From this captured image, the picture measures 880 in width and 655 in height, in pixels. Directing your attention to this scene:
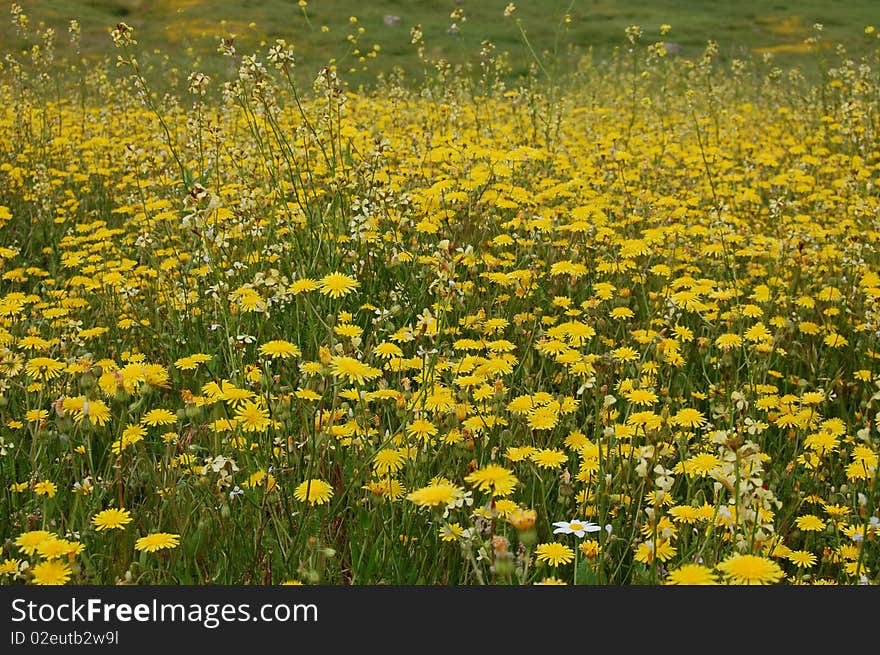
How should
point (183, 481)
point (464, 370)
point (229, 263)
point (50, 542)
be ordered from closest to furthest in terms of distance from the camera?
point (50, 542) < point (183, 481) < point (464, 370) < point (229, 263)

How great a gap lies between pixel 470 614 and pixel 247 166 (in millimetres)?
4321

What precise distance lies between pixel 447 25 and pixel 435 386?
32.2m

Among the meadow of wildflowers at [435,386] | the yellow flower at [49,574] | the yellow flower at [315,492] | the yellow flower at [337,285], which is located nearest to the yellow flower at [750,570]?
the meadow of wildflowers at [435,386]

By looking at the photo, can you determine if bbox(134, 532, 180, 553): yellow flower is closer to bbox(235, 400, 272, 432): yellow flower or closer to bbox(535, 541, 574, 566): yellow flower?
bbox(235, 400, 272, 432): yellow flower

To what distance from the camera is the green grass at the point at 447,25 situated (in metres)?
25.9

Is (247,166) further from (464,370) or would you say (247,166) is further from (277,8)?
(277,8)

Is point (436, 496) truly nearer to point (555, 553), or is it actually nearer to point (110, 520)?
point (555, 553)

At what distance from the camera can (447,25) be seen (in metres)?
32.1

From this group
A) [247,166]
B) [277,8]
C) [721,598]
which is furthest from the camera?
[277,8]

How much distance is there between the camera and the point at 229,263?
3820mm

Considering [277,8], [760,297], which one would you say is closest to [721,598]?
[760,297]

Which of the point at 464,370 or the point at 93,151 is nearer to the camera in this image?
the point at 464,370

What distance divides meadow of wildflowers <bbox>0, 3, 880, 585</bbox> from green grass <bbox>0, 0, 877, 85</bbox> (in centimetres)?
1882

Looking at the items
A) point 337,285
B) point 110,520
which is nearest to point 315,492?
point 110,520
